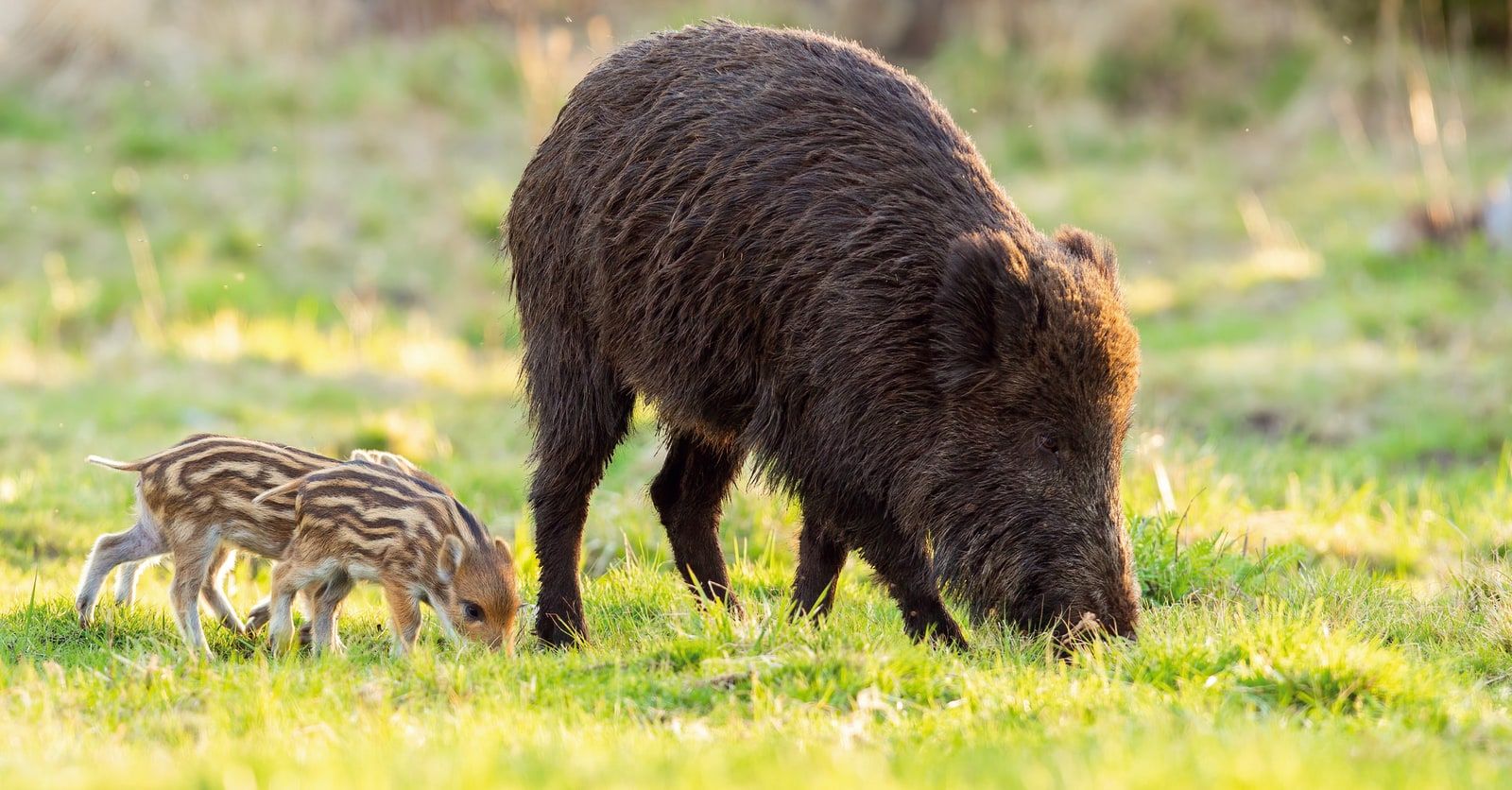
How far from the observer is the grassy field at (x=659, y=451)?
427 cm

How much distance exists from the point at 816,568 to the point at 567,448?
1.06 meters

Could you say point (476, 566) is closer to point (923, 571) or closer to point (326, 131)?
point (923, 571)

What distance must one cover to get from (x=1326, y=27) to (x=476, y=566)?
1586 cm

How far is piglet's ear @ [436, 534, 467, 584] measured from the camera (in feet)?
18.0

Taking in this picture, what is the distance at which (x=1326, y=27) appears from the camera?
1864 cm

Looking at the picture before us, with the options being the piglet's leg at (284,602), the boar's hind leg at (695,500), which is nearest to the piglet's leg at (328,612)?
the piglet's leg at (284,602)

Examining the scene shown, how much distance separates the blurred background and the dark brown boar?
110cm

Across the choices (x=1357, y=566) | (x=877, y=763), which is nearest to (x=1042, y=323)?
(x=877, y=763)

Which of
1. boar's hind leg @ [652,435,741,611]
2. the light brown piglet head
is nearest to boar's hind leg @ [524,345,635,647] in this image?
boar's hind leg @ [652,435,741,611]

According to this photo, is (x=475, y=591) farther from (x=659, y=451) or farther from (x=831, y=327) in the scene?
(x=659, y=451)

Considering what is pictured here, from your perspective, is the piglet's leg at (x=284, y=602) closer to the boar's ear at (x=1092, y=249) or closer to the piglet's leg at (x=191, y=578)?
the piglet's leg at (x=191, y=578)

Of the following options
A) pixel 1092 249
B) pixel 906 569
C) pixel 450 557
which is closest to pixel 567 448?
pixel 450 557

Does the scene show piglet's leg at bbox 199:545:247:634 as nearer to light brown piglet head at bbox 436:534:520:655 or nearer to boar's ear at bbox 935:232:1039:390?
light brown piglet head at bbox 436:534:520:655

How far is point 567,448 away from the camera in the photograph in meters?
6.25
